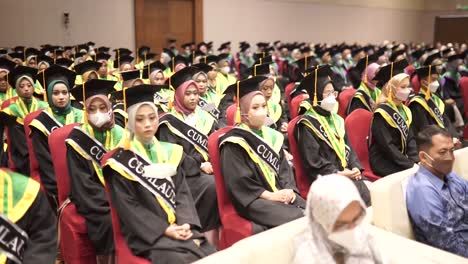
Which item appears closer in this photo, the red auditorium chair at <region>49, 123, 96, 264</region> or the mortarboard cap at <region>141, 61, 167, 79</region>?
the red auditorium chair at <region>49, 123, 96, 264</region>

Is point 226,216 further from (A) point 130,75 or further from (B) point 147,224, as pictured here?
(A) point 130,75

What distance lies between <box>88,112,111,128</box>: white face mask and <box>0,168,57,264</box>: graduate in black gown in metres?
1.41

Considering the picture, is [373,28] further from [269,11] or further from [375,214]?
[375,214]

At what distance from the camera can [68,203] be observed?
3633mm

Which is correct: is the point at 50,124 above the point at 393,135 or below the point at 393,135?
above

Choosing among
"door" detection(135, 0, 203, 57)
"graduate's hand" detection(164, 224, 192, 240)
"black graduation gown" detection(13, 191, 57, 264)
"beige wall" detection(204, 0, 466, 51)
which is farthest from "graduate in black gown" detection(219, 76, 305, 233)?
"beige wall" detection(204, 0, 466, 51)

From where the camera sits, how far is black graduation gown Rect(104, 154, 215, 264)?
2.89 m

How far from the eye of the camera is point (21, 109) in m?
5.77

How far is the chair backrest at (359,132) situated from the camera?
191 inches

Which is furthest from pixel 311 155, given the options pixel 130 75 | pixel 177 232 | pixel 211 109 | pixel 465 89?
pixel 465 89

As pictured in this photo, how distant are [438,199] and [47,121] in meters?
3.48

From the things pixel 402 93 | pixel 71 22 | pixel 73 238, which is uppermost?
pixel 71 22

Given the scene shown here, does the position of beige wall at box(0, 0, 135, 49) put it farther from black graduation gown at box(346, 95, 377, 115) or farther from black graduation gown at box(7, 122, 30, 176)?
black graduation gown at box(346, 95, 377, 115)

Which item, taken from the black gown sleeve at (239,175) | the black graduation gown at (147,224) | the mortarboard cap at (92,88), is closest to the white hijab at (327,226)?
the black graduation gown at (147,224)
